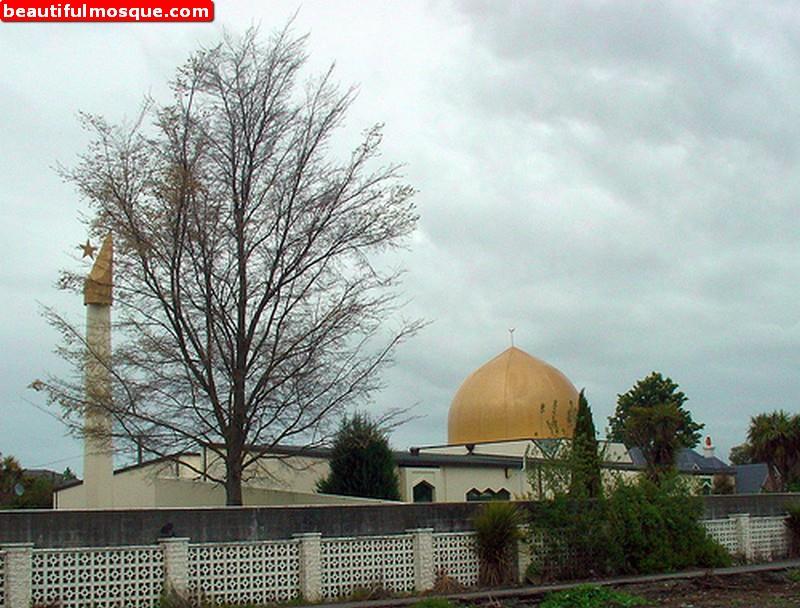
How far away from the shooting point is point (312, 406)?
2269 centimetres

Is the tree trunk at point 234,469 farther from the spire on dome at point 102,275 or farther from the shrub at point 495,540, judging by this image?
the shrub at point 495,540

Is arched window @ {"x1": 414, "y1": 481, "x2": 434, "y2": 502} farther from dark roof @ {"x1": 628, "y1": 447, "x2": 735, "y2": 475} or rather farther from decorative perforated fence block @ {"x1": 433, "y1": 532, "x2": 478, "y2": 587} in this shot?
dark roof @ {"x1": 628, "y1": 447, "x2": 735, "y2": 475}

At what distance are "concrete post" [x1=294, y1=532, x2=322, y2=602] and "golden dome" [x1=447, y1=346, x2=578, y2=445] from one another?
35.3 m

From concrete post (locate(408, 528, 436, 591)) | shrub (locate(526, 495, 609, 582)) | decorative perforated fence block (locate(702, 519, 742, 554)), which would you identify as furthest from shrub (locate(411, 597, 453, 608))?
decorative perforated fence block (locate(702, 519, 742, 554))

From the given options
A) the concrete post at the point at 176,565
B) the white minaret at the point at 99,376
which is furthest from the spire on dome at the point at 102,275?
the concrete post at the point at 176,565

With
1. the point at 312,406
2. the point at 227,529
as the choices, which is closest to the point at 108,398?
the point at 312,406

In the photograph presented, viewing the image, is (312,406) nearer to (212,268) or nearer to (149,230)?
(212,268)

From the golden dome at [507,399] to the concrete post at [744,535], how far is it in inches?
1076

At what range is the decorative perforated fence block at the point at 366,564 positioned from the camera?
17703mm

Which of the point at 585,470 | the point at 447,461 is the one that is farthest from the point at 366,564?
the point at 447,461

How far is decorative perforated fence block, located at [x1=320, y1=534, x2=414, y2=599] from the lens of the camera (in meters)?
17.7

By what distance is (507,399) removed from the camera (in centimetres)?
5391

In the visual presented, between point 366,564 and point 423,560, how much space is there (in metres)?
1.16

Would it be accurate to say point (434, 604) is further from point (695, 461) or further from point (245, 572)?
point (695, 461)
